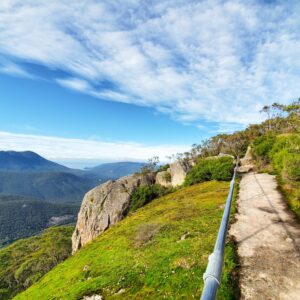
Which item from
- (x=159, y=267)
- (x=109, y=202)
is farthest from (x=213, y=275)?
(x=109, y=202)

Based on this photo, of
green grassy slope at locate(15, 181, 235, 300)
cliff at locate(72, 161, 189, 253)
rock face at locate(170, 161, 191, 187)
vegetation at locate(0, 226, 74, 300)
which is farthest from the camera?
vegetation at locate(0, 226, 74, 300)

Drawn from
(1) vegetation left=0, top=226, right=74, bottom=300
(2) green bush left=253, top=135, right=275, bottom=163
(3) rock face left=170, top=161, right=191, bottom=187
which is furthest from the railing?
(1) vegetation left=0, top=226, right=74, bottom=300

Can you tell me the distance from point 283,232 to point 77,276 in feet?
64.4

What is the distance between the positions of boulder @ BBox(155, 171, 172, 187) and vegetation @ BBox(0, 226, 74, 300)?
75324mm

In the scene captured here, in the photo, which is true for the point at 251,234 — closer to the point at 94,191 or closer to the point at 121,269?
the point at 121,269

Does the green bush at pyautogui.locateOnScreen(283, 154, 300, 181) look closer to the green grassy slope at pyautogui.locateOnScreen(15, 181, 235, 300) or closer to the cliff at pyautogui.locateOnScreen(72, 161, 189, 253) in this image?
the green grassy slope at pyautogui.locateOnScreen(15, 181, 235, 300)

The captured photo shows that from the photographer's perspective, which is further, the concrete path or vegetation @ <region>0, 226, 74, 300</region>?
vegetation @ <region>0, 226, 74, 300</region>

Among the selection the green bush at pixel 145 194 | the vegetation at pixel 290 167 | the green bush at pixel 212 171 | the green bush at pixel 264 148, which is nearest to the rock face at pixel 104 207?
the green bush at pixel 145 194

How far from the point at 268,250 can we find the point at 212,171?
156ft

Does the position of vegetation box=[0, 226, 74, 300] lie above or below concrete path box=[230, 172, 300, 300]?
below

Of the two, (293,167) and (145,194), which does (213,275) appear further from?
(145,194)

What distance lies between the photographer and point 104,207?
7244cm

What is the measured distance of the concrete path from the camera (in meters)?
13.3

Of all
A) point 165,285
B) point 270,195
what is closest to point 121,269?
point 165,285
